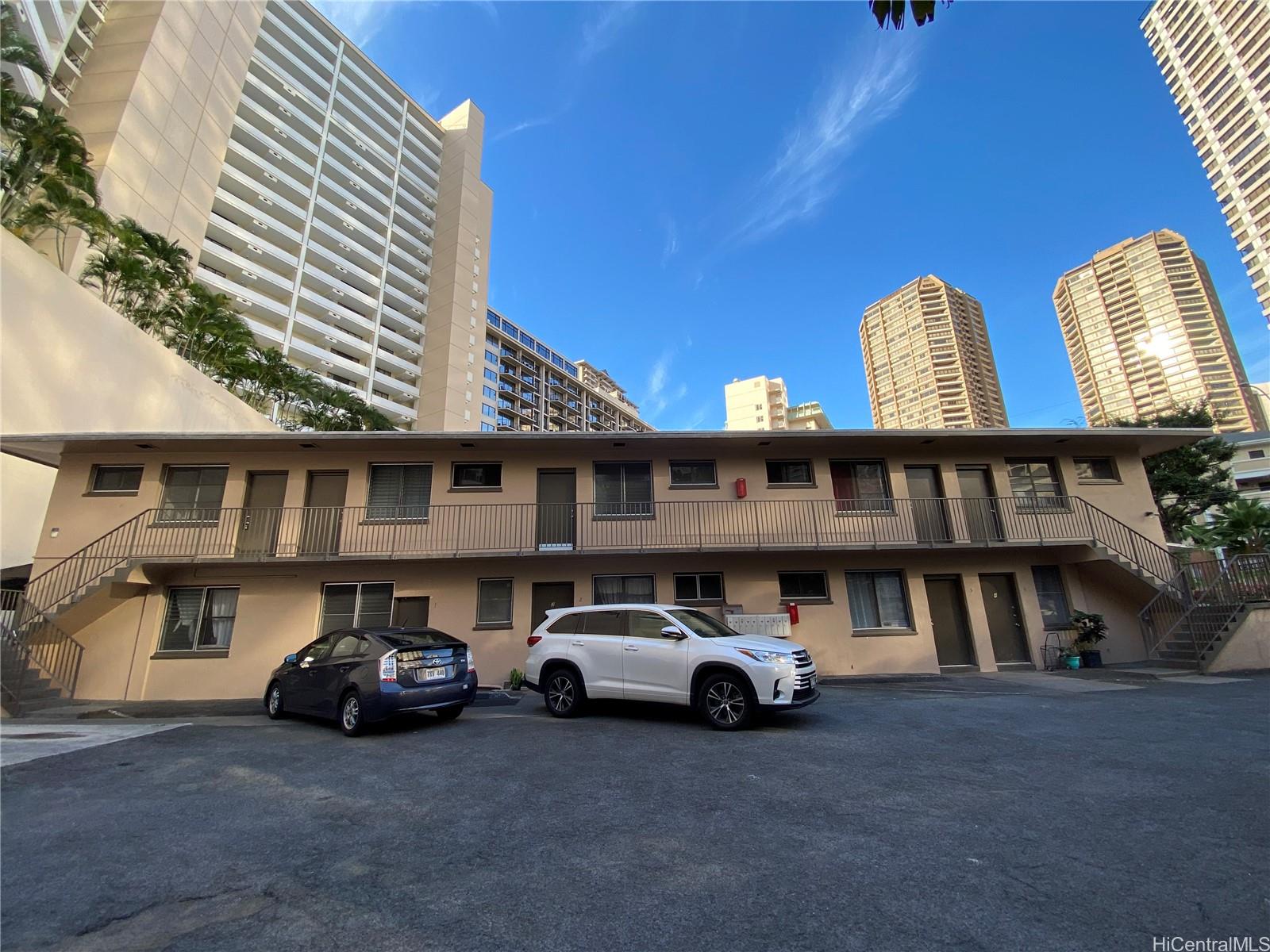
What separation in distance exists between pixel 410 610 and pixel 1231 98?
81719 millimetres

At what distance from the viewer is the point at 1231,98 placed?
4962cm

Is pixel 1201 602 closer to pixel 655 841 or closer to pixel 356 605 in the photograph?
pixel 655 841

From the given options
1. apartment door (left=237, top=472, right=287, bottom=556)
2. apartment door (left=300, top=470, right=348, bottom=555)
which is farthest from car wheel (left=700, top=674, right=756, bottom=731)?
apartment door (left=237, top=472, right=287, bottom=556)

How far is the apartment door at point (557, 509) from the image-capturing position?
12.7 meters

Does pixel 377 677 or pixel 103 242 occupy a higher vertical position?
pixel 103 242

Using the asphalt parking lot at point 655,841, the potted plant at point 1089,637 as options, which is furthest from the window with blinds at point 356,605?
the potted plant at point 1089,637

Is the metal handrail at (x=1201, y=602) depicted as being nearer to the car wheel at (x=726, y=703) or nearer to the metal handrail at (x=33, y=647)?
the car wheel at (x=726, y=703)

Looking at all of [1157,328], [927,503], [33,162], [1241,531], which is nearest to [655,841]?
[927,503]

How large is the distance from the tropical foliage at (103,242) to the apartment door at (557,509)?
1650 centimetres

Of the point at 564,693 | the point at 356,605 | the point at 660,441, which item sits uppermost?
Result: the point at 660,441

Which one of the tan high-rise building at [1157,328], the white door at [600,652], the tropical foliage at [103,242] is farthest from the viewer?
the tan high-rise building at [1157,328]

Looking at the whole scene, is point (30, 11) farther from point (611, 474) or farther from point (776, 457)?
point (776, 457)

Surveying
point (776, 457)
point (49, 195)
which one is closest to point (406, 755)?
point (776, 457)

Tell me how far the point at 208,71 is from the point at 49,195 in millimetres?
34315
